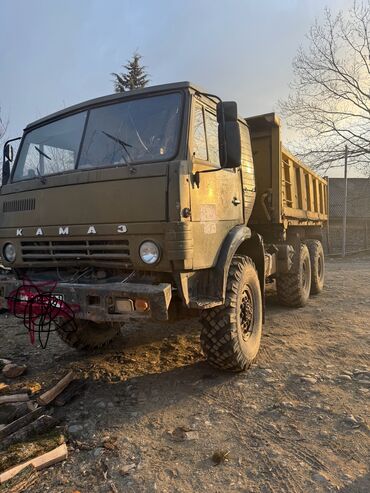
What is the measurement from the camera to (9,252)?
176 inches

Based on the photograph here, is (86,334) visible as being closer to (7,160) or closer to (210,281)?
(210,281)

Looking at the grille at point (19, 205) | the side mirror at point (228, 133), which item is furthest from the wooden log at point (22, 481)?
the side mirror at point (228, 133)

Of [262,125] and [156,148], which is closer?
[156,148]

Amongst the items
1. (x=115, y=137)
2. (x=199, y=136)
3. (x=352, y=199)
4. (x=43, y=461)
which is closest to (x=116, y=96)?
(x=115, y=137)

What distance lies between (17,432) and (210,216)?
2.31 m

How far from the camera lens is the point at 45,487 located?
2.66 meters

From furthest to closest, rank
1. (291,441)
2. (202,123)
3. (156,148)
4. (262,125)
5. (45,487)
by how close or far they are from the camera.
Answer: (262,125) → (202,123) → (156,148) → (291,441) → (45,487)

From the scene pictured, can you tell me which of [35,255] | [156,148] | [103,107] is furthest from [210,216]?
[35,255]

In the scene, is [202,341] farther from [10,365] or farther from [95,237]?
[10,365]

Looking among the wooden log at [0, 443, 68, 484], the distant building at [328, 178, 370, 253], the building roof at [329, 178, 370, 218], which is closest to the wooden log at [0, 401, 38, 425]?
the wooden log at [0, 443, 68, 484]

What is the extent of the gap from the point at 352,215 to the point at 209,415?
58.3ft

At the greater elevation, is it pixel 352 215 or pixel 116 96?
pixel 116 96

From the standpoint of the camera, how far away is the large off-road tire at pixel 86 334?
15.8ft

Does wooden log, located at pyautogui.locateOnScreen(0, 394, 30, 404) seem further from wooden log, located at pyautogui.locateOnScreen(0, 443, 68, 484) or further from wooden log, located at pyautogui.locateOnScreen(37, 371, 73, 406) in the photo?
wooden log, located at pyautogui.locateOnScreen(0, 443, 68, 484)
